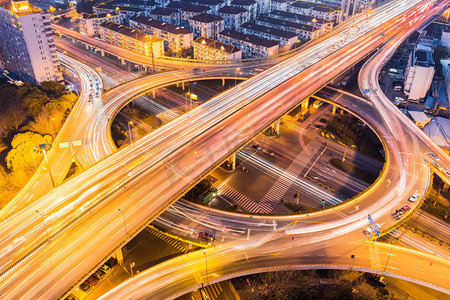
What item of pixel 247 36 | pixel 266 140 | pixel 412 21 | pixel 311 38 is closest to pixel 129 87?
pixel 266 140

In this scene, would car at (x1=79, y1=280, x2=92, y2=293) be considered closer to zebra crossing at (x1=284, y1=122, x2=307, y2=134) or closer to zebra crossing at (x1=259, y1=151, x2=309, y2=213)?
zebra crossing at (x1=259, y1=151, x2=309, y2=213)

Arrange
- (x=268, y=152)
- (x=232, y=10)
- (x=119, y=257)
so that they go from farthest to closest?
(x=232, y=10) → (x=268, y=152) → (x=119, y=257)

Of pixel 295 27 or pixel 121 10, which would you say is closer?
pixel 295 27

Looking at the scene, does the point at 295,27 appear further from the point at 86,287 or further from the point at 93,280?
the point at 86,287

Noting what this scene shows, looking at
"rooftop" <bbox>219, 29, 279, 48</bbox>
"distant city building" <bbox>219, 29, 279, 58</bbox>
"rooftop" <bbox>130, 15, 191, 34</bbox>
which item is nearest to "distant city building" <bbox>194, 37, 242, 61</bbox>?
"distant city building" <bbox>219, 29, 279, 58</bbox>

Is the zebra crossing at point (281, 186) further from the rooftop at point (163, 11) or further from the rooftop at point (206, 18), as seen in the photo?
the rooftop at point (163, 11)

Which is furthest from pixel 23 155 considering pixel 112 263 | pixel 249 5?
pixel 249 5
